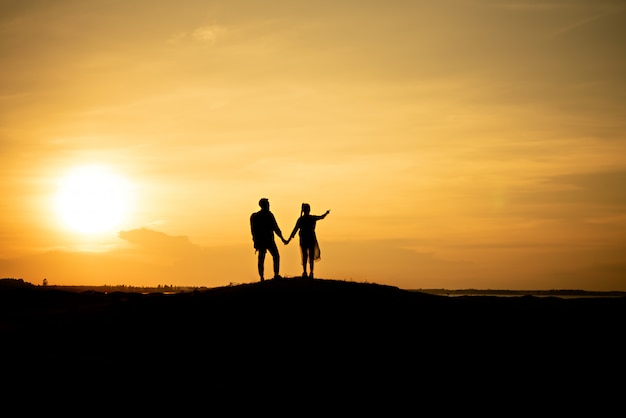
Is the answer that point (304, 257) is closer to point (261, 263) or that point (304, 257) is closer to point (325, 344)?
point (261, 263)

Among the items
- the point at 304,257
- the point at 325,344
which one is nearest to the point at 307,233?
the point at 304,257

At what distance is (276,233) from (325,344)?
25.4 ft

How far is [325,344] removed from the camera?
787 inches

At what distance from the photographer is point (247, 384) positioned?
17.4 meters

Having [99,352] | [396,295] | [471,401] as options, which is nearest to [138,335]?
[99,352]

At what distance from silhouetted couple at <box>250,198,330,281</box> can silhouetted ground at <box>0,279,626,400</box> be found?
3.63ft

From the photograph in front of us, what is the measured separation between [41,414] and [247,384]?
195 inches

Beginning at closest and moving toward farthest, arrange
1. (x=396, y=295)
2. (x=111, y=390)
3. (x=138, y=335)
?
(x=111, y=390)
(x=138, y=335)
(x=396, y=295)

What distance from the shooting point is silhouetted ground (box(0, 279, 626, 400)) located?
1802 cm

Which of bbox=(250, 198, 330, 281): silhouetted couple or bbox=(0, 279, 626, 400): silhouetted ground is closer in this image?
bbox=(0, 279, 626, 400): silhouetted ground

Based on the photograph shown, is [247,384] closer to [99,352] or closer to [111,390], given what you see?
[111,390]

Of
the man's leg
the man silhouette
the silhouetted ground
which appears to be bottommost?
the silhouetted ground

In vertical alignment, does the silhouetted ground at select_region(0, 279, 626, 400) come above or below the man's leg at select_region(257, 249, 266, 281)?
below

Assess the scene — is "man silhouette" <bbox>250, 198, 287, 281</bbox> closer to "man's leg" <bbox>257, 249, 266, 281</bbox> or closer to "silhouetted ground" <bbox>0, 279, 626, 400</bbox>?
"man's leg" <bbox>257, 249, 266, 281</bbox>
